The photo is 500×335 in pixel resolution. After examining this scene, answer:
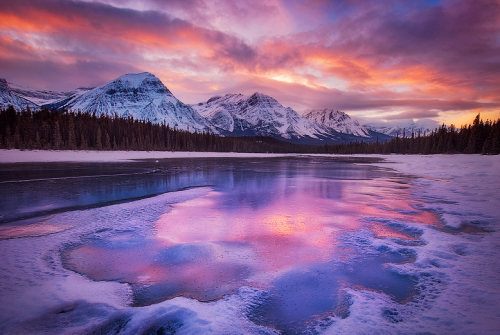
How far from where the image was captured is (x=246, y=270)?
18.0 ft

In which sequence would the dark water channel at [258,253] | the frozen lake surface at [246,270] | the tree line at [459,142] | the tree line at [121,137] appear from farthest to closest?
1. the tree line at [121,137]
2. the tree line at [459,142]
3. the dark water channel at [258,253]
4. the frozen lake surface at [246,270]

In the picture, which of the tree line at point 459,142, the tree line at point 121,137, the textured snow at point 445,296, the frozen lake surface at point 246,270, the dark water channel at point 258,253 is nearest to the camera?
the textured snow at point 445,296

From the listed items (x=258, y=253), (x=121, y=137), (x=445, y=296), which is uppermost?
(x=121, y=137)

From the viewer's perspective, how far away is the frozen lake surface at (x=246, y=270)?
3.81m

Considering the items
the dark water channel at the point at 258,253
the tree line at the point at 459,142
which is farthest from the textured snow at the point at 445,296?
the tree line at the point at 459,142

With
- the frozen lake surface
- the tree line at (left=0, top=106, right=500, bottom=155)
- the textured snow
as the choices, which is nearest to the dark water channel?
the frozen lake surface

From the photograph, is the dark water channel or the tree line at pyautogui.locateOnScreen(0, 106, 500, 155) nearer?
the dark water channel

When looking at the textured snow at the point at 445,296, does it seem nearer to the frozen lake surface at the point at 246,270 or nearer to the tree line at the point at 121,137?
the frozen lake surface at the point at 246,270

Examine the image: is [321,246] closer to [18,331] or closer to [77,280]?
[77,280]

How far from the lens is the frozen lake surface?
3805 mm

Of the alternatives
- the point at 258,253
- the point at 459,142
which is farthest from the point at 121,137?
the point at 459,142

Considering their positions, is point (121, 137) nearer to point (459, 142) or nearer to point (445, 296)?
point (445, 296)

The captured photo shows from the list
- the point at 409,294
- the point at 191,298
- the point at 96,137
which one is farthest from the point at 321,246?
the point at 96,137

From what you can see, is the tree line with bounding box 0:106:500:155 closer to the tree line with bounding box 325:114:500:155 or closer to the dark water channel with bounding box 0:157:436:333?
the tree line with bounding box 325:114:500:155
